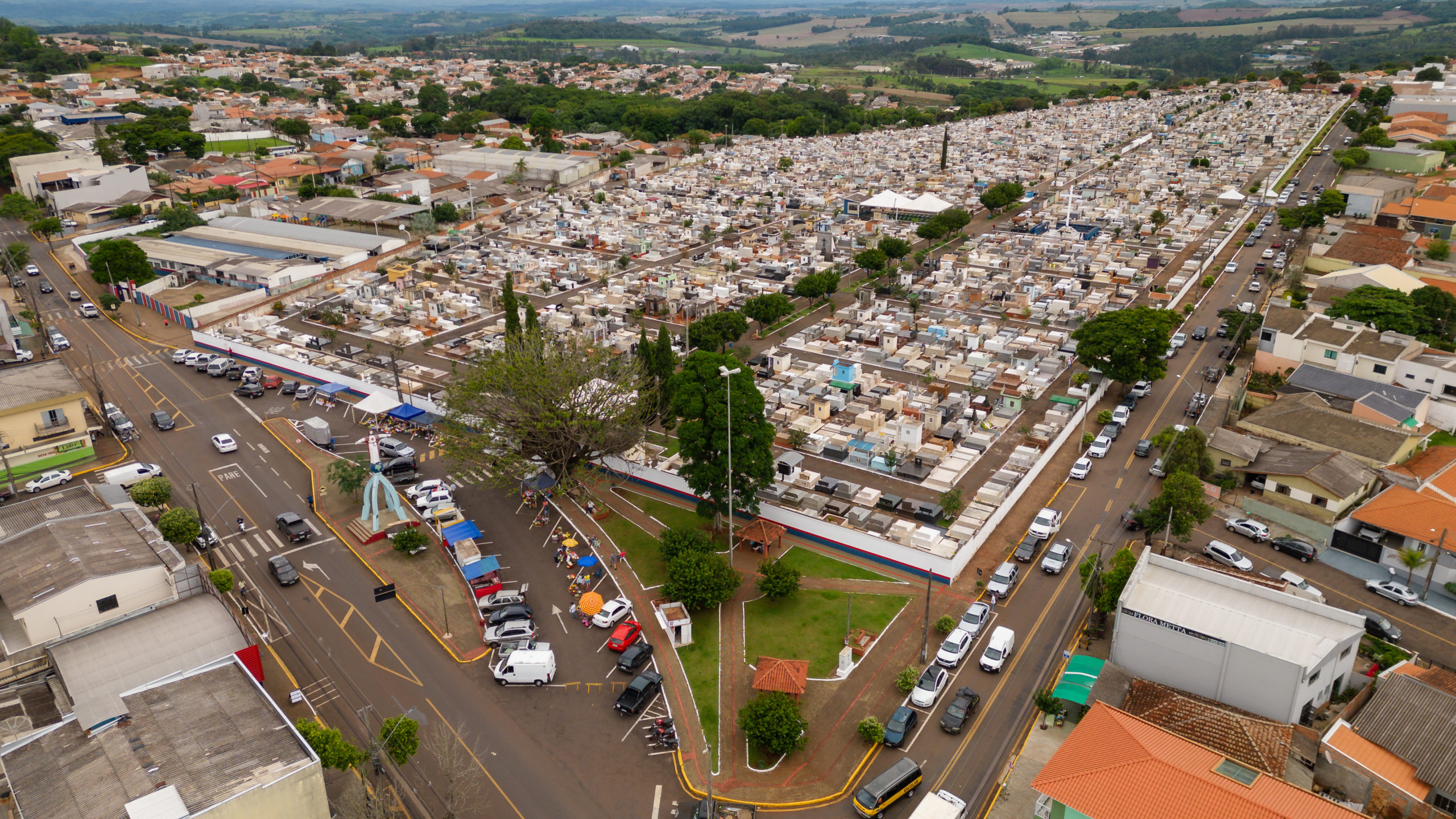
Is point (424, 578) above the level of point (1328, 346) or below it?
below

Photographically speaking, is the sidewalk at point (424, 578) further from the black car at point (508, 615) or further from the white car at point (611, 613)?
the white car at point (611, 613)

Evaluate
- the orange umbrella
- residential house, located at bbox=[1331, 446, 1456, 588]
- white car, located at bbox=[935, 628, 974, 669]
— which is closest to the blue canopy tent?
the orange umbrella

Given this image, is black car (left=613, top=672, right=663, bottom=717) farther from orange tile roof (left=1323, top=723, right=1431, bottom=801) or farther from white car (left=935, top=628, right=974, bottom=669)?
orange tile roof (left=1323, top=723, right=1431, bottom=801)

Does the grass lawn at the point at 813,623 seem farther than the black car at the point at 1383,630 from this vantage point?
Yes

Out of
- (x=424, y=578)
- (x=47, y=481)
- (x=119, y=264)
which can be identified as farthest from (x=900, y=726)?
(x=119, y=264)

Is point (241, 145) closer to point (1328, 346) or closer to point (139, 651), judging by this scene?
point (139, 651)

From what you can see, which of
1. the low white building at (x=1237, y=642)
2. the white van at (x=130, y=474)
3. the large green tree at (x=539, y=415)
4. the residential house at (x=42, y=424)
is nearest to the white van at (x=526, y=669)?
the large green tree at (x=539, y=415)
